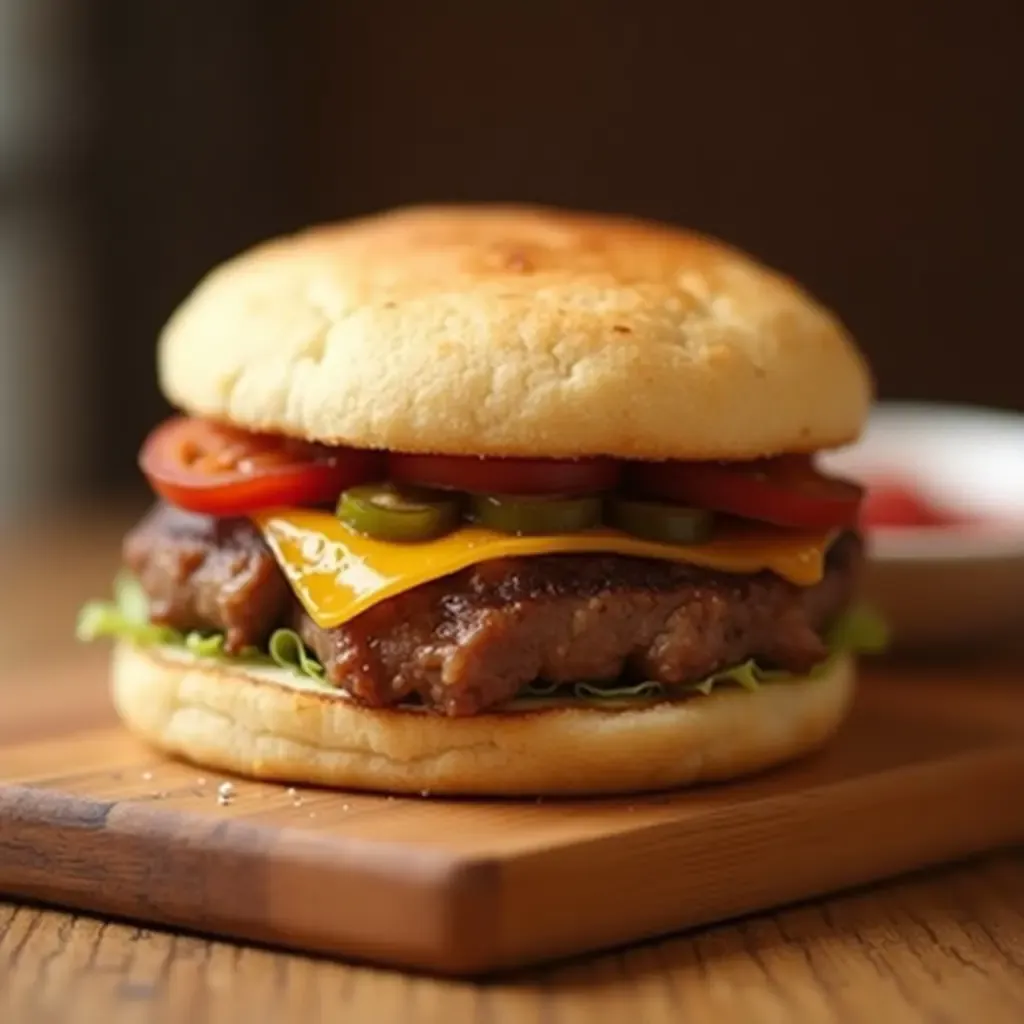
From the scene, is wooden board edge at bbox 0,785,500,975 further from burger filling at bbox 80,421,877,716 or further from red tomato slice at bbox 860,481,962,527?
red tomato slice at bbox 860,481,962,527

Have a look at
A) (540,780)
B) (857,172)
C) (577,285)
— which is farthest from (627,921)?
(857,172)

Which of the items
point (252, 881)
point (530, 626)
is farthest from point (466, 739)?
point (252, 881)

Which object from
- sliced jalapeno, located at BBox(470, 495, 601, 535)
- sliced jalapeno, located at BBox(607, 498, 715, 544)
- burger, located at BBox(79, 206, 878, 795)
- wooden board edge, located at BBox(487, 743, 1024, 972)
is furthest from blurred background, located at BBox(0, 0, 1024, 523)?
sliced jalapeno, located at BBox(470, 495, 601, 535)

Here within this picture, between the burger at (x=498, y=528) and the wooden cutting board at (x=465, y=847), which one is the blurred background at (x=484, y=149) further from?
the wooden cutting board at (x=465, y=847)

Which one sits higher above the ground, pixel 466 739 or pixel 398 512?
pixel 398 512

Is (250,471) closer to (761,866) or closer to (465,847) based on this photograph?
(465,847)

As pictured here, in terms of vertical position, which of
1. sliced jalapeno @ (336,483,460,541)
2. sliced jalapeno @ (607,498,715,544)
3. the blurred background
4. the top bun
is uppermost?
the top bun
